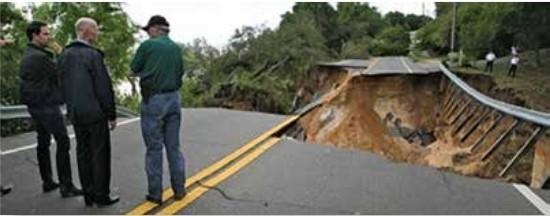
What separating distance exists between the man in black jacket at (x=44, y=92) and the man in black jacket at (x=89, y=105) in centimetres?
49

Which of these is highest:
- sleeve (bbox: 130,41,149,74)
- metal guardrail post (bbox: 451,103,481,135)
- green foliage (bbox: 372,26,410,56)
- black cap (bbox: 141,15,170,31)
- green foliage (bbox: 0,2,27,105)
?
black cap (bbox: 141,15,170,31)

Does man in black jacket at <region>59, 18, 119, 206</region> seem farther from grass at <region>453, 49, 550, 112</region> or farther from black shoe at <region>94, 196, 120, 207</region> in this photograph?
grass at <region>453, 49, 550, 112</region>

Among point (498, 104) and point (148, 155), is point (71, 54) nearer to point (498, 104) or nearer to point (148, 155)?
point (148, 155)

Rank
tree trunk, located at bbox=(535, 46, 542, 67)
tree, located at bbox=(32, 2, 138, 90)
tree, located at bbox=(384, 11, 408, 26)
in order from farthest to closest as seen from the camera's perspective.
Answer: tree, located at bbox=(384, 11, 408, 26) < tree, located at bbox=(32, 2, 138, 90) < tree trunk, located at bbox=(535, 46, 542, 67)

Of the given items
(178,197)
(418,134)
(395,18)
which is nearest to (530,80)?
(418,134)

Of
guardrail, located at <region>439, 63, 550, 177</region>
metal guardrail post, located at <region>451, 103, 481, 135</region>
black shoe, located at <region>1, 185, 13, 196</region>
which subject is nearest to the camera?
black shoe, located at <region>1, 185, 13, 196</region>

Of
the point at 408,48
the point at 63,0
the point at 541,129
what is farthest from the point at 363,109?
the point at 408,48

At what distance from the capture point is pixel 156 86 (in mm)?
6148

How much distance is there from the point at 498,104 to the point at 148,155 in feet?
33.4

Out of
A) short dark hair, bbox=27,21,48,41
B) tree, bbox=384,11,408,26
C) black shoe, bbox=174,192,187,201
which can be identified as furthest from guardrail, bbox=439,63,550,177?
tree, bbox=384,11,408,26

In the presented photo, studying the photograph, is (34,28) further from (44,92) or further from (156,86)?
(156,86)

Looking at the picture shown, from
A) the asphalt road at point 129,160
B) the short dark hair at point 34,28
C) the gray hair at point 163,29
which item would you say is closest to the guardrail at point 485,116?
the asphalt road at point 129,160

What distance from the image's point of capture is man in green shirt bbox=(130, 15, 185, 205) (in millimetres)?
6117

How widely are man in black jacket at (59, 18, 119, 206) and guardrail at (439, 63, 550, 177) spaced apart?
597 cm
